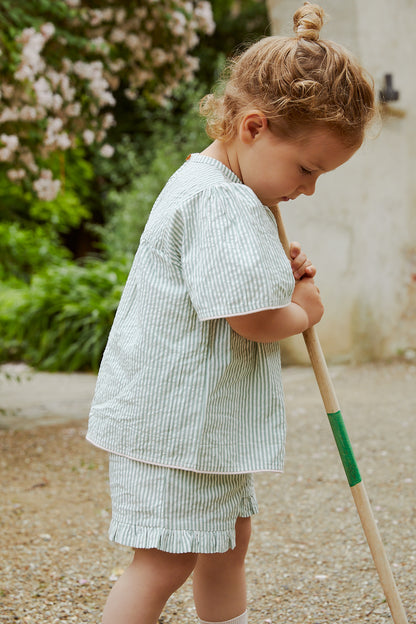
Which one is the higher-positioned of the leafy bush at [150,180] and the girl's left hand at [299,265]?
the girl's left hand at [299,265]

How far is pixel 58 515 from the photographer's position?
2969 mm

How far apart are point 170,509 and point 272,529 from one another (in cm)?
147

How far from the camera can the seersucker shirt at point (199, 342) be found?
133cm

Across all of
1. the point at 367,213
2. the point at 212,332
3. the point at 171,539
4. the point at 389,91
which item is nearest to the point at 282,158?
the point at 212,332

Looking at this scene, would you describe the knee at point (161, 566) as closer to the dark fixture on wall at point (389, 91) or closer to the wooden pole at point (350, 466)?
the wooden pole at point (350, 466)

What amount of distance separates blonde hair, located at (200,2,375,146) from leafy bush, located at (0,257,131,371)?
5.32m

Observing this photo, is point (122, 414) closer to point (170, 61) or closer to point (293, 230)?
point (170, 61)

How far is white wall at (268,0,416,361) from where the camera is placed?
6109mm

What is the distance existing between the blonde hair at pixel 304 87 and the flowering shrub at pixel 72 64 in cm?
256

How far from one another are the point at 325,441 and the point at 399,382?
1.79 m

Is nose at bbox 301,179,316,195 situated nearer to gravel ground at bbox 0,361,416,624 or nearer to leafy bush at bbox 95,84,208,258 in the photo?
gravel ground at bbox 0,361,416,624

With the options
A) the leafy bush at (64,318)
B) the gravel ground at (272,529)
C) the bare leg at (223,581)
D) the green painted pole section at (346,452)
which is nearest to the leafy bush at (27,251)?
the leafy bush at (64,318)

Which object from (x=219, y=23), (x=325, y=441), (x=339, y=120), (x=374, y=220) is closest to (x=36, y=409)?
(x=325, y=441)

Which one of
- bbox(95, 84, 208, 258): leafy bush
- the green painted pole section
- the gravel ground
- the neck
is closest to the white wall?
the gravel ground
